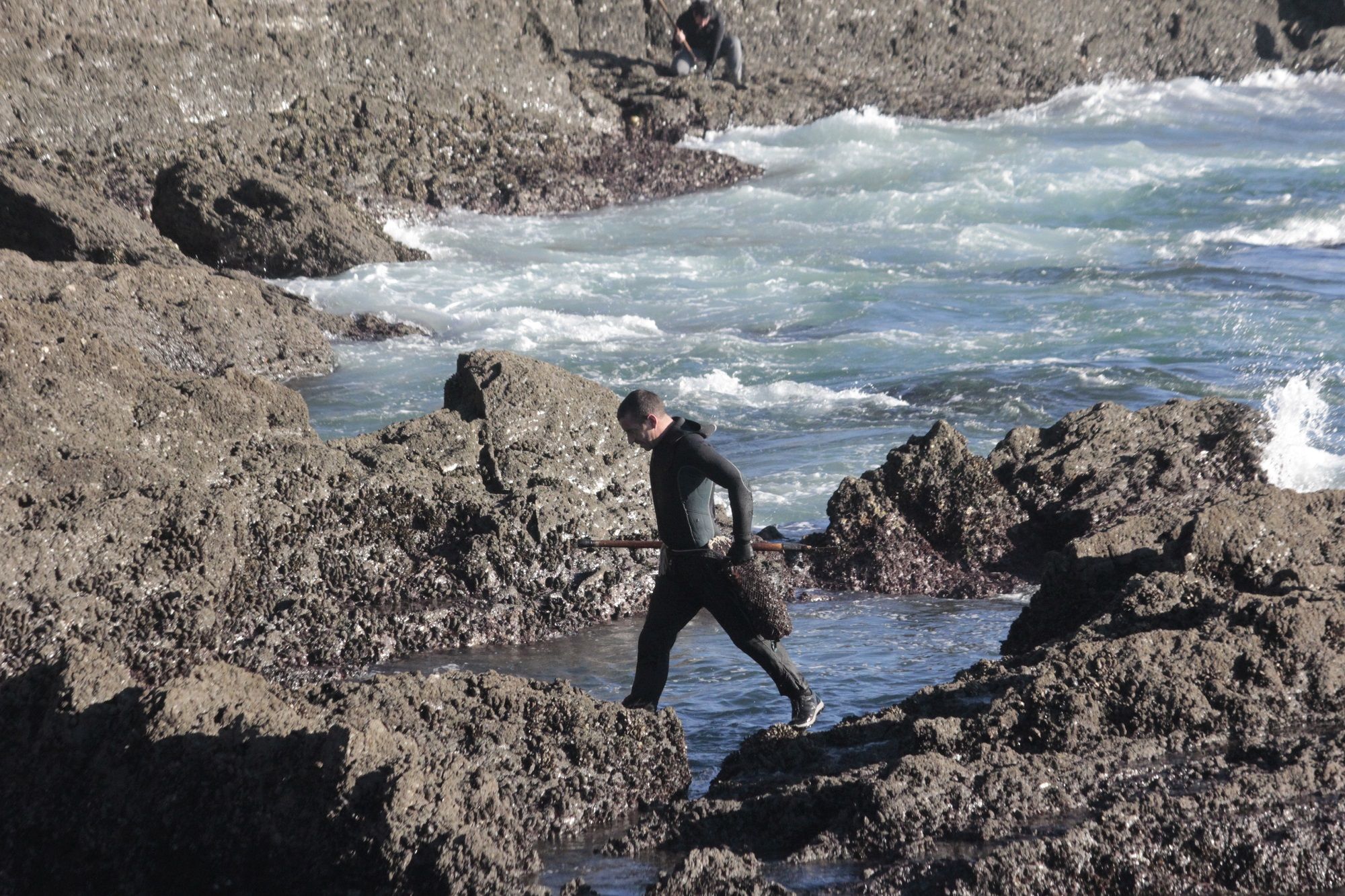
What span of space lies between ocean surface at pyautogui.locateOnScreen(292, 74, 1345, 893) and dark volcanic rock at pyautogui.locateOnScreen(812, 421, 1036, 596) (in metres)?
0.29

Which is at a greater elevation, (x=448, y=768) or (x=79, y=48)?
(x=79, y=48)

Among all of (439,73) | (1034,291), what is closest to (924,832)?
(1034,291)

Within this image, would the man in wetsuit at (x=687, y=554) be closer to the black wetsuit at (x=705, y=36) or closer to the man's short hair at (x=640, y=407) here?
the man's short hair at (x=640, y=407)

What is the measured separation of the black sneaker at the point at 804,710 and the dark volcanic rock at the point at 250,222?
477 inches

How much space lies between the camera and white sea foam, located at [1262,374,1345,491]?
9.89 metres

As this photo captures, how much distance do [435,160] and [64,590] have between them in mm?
16909

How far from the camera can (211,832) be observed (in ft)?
15.1

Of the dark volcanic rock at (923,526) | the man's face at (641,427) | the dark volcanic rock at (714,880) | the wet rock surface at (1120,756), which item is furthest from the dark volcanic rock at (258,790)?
the dark volcanic rock at (923,526)

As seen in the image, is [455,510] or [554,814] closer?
[554,814]

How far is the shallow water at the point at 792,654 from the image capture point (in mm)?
6816

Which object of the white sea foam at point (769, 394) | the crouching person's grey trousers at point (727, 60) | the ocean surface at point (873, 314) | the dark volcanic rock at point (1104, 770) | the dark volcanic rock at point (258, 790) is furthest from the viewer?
the crouching person's grey trousers at point (727, 60)

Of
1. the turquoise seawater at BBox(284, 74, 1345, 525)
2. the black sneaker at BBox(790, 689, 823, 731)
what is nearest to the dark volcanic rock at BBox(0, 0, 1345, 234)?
the turquoise seawater at BBox(284, 74, 1345, 525)

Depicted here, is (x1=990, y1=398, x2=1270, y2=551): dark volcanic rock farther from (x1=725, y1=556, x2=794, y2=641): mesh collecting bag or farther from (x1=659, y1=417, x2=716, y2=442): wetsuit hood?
(x1=659, y1=417, x2=716, y2=442): wetsuit hood

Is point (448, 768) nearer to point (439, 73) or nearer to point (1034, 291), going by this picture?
point (1034, 291)
